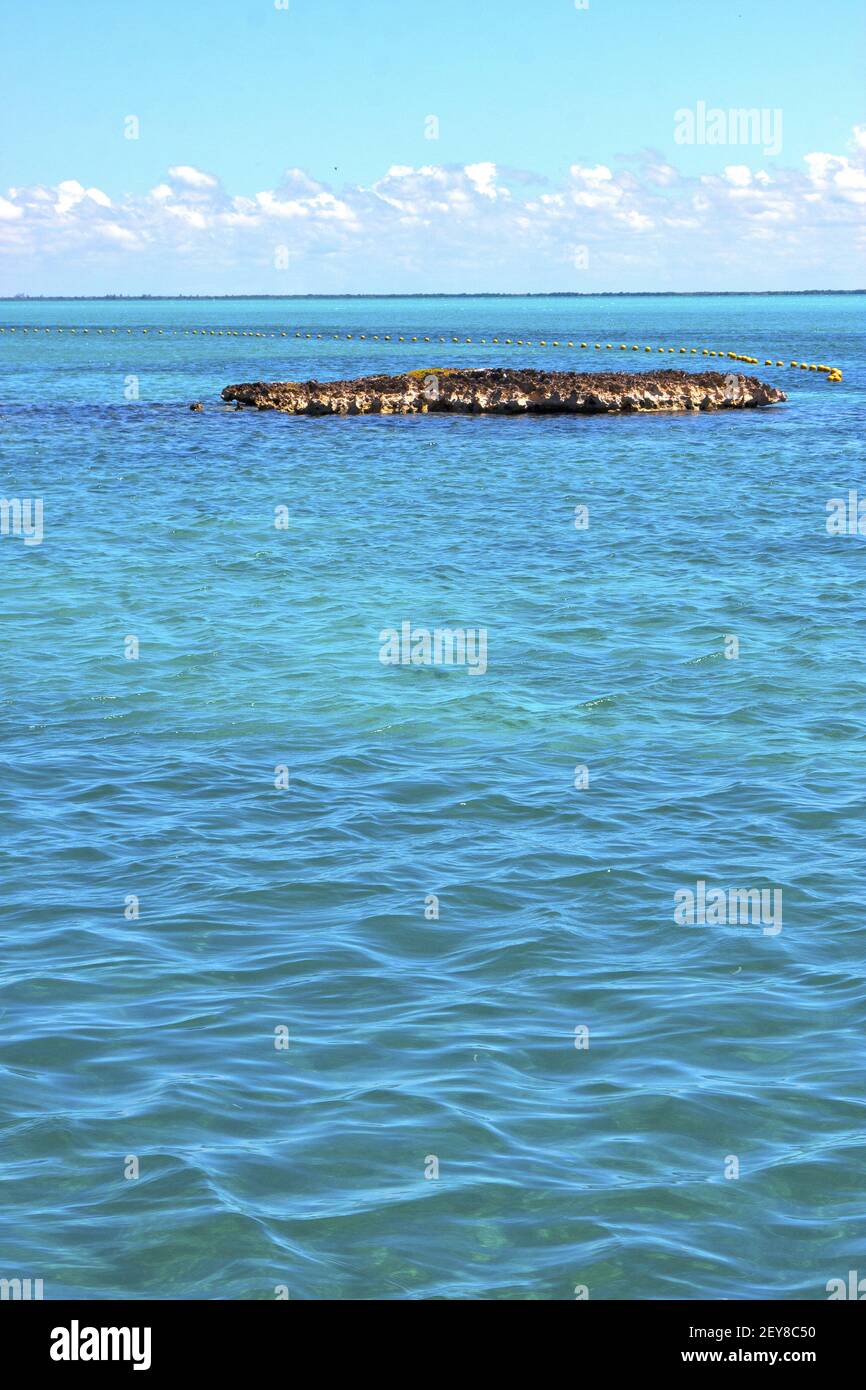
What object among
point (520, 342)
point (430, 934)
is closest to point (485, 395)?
point (430, 934)

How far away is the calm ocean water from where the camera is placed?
842 cm

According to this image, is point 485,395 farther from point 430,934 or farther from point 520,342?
point 520,342

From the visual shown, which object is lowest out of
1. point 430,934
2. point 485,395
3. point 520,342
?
point 430,934

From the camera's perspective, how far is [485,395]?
5934 centimetres

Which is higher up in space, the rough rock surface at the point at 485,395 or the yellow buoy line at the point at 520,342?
the yellow buoy line at the point at 520,342

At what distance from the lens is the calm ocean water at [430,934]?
8422mm

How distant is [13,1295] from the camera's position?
7773mm

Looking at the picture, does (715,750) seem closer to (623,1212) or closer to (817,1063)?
(817,1063)

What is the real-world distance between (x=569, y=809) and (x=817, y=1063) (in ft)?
16.7

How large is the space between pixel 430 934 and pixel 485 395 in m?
49.1

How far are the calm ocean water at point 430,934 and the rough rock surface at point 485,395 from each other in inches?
1228

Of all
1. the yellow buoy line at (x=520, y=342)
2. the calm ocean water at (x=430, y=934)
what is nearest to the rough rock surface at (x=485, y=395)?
the yellow buoy line at (x=520, y=342)

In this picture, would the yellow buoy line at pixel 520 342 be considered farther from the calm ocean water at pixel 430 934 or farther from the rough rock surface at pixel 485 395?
the calm ocean water at pixel 430 934

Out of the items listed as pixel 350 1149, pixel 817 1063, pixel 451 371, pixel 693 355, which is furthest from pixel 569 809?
pixel 693 355
